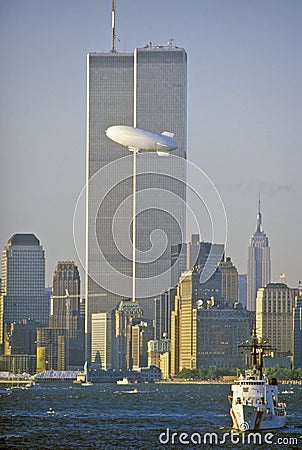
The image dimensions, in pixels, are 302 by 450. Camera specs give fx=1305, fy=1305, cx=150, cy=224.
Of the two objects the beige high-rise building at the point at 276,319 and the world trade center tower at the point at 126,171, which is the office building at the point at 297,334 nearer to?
the beige high-rise building at the point at 276,319

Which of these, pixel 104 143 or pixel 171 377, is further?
pixel 171 377

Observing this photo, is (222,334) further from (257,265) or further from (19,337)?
(257,265)

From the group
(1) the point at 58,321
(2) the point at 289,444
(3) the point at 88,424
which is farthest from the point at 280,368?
(2) the point at 289,444

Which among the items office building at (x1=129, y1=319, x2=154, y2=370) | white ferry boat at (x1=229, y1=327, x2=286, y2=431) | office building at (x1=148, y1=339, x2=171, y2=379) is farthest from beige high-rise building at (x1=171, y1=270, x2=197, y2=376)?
white ferry boat at (x1=229, y1=327, x2=286, y2=431)

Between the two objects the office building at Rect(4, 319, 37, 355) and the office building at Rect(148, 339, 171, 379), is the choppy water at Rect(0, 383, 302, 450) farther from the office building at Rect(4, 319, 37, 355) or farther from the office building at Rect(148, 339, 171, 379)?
the office building at Rect(148, 339, 171, 379)

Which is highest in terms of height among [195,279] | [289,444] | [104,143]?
[104,143]

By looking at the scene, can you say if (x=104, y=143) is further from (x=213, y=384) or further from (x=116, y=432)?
(x=116, y=432)

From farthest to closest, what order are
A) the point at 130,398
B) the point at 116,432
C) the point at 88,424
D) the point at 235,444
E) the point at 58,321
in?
the point at 58,321, the point at 130,398, the point at 88,424, the point at 116,432, the point at 235,444
